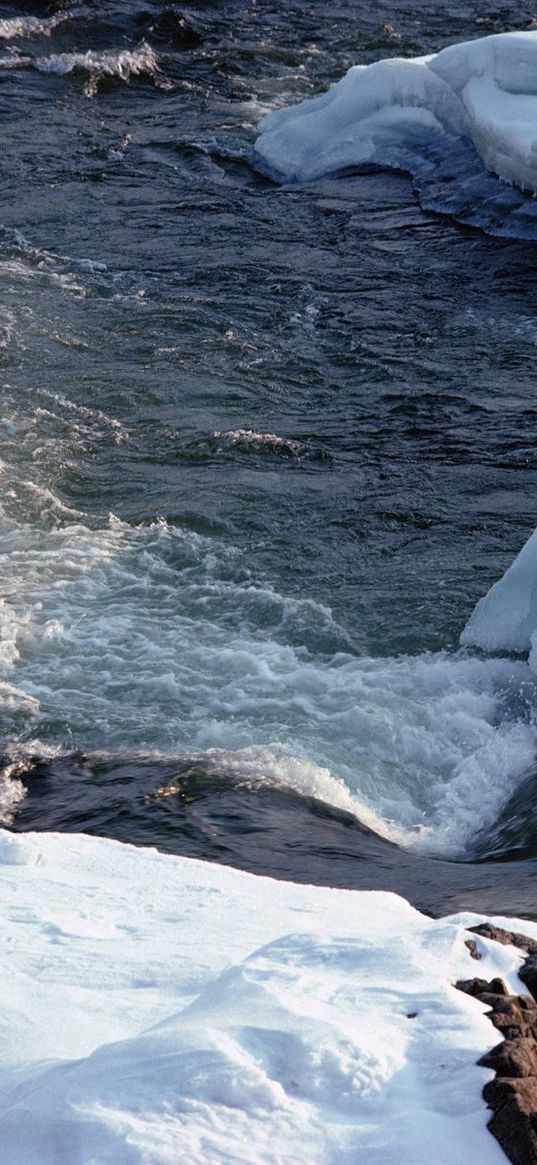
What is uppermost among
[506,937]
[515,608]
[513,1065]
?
[513,1065]

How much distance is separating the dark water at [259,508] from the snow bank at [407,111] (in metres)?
0.50

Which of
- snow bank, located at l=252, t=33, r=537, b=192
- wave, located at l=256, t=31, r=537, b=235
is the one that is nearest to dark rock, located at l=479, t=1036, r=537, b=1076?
wave, located at l=256, t=31, r=537, b=235

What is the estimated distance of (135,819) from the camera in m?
5.39

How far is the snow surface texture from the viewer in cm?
274

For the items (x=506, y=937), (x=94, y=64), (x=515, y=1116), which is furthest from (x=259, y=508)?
(x=94, y=64)

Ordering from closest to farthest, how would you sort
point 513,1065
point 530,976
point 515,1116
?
point 515,1116 → point 513,1065 → point 530,976

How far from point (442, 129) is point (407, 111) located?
525 millimetres

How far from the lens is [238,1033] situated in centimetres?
298

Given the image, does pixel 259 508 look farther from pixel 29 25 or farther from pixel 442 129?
pixel 29 25

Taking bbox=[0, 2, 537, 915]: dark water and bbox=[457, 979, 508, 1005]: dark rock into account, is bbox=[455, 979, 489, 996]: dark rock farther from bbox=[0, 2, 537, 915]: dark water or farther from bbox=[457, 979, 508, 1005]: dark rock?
bbox=[0, 2, 537, 915]: dark water

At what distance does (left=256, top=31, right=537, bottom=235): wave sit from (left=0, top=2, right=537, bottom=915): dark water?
33cm

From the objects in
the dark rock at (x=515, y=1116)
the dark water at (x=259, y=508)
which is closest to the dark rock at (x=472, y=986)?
the dark rock at (x=515, y=1116)

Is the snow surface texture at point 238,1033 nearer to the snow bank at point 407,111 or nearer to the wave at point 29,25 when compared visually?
the snow bank at point 407,111

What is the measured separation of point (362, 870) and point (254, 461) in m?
4.32
